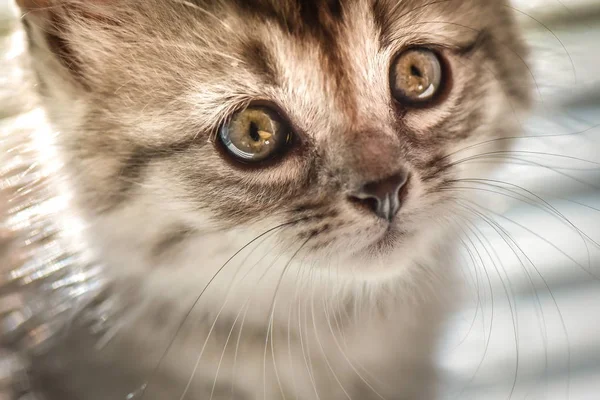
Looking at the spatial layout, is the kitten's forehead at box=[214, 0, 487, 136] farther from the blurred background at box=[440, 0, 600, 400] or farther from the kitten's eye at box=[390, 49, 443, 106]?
the blurred background at box=[440, 0, 600, 400]

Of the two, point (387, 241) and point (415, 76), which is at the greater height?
point (415, 76)

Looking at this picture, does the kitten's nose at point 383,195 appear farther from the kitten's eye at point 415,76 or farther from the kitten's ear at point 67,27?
the kitten's ear at point 67,27

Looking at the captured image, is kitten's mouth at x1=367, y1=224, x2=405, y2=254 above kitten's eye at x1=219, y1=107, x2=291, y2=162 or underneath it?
underneath

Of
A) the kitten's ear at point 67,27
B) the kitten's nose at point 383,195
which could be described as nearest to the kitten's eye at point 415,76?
the kitten's nose at point 383,195

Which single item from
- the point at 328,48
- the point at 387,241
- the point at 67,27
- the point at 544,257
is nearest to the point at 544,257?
the point at 544,257

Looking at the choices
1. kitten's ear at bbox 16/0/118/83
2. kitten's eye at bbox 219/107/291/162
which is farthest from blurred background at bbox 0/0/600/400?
kitten's ear at bbox 16/0/118/83

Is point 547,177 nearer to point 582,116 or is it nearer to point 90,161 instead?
point 582,116

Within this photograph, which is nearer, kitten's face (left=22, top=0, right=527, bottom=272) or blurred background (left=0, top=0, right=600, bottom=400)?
kitten's face (left=22, top=0, right=527, bottom=272)

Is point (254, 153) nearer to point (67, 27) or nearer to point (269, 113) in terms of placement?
point (269, 113)
